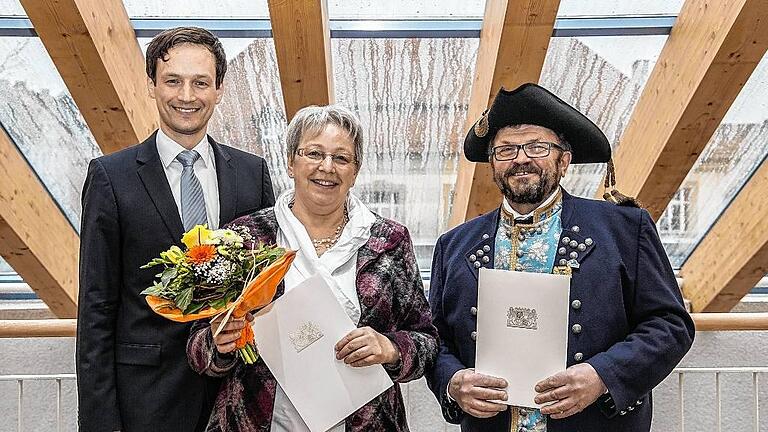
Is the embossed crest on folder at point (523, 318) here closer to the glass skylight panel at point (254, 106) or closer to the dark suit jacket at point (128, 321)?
the dark suit jacket at point (128, 321)

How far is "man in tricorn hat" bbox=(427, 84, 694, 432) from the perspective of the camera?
7.03ft

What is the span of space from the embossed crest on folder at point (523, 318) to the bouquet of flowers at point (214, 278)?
1.63 feet

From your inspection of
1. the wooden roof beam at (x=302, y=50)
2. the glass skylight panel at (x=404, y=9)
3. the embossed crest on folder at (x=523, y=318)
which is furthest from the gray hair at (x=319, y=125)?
the glass skylight panel at (x=404, y=9)

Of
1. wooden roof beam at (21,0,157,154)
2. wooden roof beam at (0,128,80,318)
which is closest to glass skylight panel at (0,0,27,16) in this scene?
wooden roof beam at (21,0,157,154)

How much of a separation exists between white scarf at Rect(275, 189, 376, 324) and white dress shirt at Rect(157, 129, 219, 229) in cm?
16

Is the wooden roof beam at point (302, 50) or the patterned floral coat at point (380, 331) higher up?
the wooden roof beam at point (302, 50)

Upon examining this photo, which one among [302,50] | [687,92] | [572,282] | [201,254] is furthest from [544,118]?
[687,92]

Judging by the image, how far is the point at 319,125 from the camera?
7.50ft

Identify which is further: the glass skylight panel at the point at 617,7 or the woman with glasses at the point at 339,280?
the glass skylight panel at the point at 617,7

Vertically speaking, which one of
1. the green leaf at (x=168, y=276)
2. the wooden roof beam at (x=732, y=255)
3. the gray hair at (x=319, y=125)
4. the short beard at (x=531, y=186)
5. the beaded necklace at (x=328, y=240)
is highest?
the gray hair at (x=319, y=125)

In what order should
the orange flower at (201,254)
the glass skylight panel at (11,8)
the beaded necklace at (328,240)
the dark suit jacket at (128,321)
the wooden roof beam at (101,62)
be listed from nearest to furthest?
the orange flower at (201,254), the dark suit jacket at (128,321), the beaded necklace at (328,240), the wooden roof beam at (101,62), the glass skylight panel at (11,8)

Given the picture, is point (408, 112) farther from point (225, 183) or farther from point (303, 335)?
point (303, 335)

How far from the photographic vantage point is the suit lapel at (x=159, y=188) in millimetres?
2279

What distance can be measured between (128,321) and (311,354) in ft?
1.43
